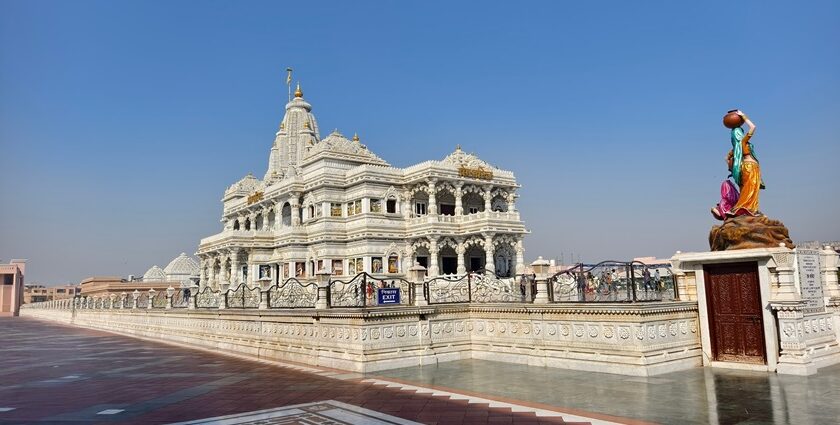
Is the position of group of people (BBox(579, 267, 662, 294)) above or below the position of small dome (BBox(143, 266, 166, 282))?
below

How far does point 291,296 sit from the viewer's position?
58.2 feet

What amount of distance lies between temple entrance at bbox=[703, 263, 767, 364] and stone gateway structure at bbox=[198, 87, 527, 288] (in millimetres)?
26080

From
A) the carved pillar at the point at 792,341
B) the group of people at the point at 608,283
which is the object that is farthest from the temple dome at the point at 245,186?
the carved pillar at the point at 792,341

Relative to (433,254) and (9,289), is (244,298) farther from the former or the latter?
(9,289)

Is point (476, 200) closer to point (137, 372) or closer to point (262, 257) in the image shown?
point (262, 257)

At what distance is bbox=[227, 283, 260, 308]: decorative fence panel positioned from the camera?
19913 millimetres

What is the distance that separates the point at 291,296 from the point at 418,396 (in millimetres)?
8157

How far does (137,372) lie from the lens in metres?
15.4

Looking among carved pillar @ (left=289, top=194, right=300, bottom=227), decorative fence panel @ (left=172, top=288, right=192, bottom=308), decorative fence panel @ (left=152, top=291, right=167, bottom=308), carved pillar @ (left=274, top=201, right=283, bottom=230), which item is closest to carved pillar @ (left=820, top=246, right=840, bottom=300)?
decorative fence panel @ (left=172, top=288, right=192, bottom=308)

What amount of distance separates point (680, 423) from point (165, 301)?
2660 centimetres

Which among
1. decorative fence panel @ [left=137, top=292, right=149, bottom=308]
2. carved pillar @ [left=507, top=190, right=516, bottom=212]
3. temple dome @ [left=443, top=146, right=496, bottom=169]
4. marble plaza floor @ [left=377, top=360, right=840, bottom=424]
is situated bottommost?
marble plaza floor @ [left=377, top=360, right=840, bottom=424]

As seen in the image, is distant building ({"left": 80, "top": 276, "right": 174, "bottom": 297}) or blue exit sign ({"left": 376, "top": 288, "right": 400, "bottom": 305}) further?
distant building ({"left": 80, "top": 276, "right": 174, "bottom": 297})

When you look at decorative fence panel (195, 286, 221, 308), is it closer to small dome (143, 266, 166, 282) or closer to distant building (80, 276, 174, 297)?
distant building (80, 276, 174, 297)

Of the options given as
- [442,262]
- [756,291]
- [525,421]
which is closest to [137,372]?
[525,421]
